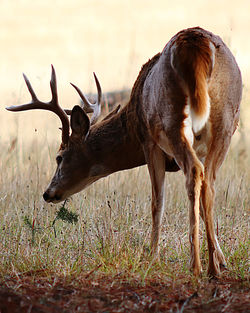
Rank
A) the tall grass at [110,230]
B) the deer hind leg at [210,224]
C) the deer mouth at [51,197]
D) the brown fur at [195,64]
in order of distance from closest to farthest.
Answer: the brown fur at [195,64] → the deer hind leg at [210,224] → the tall grass at [110,230] → the deer mouth at [51,197]

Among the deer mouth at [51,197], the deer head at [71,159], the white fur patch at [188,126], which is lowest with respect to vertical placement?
the deer mouth at [51,197]

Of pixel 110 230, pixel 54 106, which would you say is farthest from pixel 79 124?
pixel 110 230

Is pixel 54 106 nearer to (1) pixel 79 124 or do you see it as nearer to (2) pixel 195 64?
(1) pixel 79 124

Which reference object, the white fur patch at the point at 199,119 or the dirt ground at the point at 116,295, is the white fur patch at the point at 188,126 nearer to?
the white fur patch at the point at 199,119

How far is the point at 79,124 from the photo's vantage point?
6.03m

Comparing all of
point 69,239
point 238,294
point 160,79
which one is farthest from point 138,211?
point 238,294

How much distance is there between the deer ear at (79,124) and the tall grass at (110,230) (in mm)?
714

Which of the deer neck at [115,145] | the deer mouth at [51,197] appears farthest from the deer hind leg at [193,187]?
the deer mouth at [51,197]

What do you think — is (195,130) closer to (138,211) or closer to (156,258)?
(156,258)

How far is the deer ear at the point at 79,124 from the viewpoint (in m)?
5.91

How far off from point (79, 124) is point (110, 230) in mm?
1398

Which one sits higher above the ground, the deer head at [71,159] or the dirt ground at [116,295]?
the deer head at [71,159]

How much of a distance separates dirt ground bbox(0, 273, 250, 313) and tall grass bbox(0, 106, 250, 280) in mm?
154

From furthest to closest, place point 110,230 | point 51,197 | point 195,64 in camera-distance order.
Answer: point 51,197
point 110,230
point 195,64
